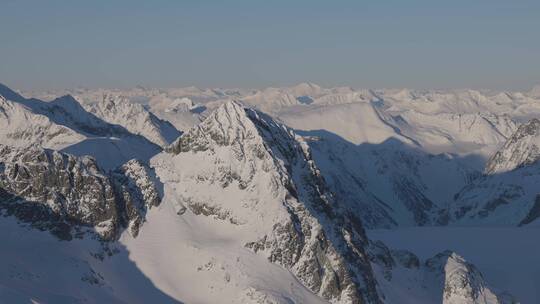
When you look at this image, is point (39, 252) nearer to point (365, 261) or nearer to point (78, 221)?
point (78, 221)

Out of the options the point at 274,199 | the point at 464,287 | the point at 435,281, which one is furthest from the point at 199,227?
the point at 464,287

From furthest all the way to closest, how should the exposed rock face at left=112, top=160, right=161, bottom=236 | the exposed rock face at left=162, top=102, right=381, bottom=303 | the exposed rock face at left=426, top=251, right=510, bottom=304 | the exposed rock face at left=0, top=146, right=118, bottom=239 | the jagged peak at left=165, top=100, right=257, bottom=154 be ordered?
the exposed rock face at left=426, top=251, right=510, bottom=304 → the jagged peak at left=165, top=100, right=257, bottom=154 → the exposed rock face at left=112, top=160, right=161, bottom=236 → the exposed rock face at left=0, top=146, right=118, bottom=239 → the exposed rock face at left=162, top=102, right=381, bottom=303

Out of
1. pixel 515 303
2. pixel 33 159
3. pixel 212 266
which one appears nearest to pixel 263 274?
pixel 212 266

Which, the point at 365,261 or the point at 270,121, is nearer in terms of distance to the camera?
the point at 365,261

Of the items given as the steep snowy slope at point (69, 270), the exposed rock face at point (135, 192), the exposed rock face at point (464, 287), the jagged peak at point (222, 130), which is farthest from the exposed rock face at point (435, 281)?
the steep snowy slope at point (69, 270)

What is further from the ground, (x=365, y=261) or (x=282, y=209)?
(x=282, y=209)

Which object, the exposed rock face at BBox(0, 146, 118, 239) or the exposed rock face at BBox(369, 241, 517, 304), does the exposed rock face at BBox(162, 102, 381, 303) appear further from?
the exposed rock face at BBox(0, 146, 118, 239)

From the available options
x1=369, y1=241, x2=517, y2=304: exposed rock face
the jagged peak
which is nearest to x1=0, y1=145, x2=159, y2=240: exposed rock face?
the jagged peak
